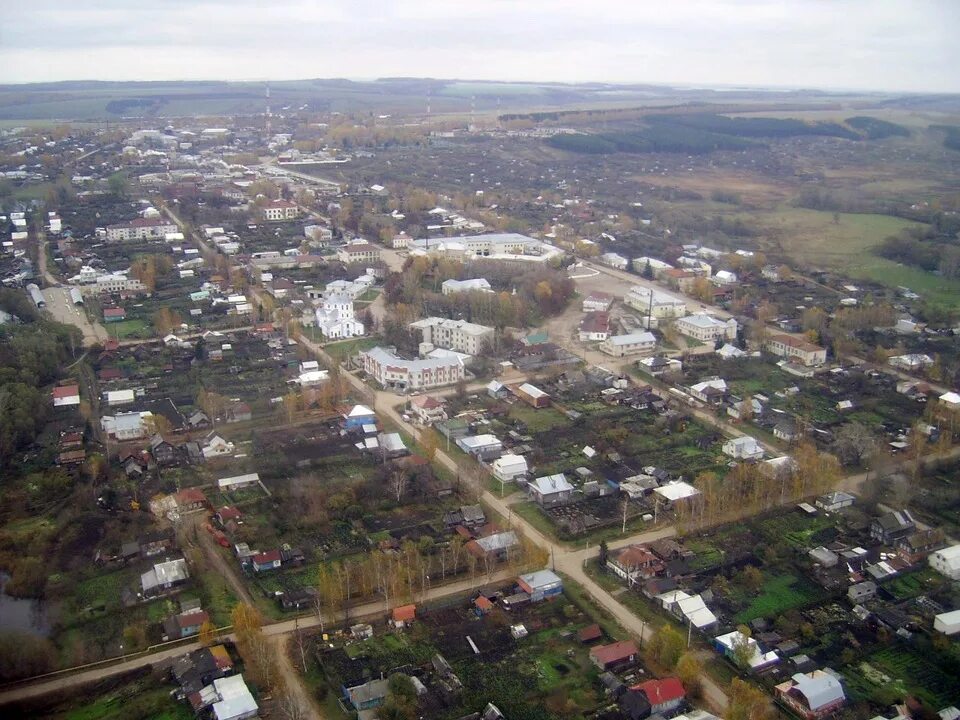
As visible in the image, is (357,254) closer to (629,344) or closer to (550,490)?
(629,344)

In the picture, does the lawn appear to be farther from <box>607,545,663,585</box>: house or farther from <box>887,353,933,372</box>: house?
<box>887,353,933,372</box>: house

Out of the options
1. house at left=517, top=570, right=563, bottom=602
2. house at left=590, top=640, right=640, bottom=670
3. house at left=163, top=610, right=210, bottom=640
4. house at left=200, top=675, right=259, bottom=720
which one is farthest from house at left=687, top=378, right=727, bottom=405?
house at left=200, top=675, right=259, bottom=720

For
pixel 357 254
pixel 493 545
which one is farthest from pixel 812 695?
pixel 357 254

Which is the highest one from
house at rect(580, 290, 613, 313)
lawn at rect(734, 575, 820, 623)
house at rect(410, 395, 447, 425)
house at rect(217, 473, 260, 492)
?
house at rect(580, 290, 613, 313)

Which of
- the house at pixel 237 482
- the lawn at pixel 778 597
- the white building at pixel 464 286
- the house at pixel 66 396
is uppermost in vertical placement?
the white building at pixel 464 286

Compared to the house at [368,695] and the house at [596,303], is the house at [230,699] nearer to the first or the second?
the house at [368,695]

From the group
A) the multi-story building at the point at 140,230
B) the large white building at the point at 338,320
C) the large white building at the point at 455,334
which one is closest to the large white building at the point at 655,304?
the large white building at the point at 455,334

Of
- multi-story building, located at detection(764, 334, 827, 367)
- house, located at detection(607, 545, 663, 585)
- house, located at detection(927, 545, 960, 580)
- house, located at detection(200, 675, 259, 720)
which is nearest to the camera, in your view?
house, located at detection(200, 675, 259, 720)
